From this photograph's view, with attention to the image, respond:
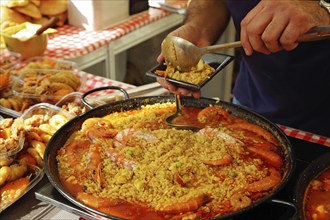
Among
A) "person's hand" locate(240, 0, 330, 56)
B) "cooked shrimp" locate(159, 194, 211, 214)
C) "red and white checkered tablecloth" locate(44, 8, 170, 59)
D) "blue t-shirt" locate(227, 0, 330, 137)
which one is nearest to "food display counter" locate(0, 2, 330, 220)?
"red and white checkered tablecloth" locate(44, 8, 170, 59)

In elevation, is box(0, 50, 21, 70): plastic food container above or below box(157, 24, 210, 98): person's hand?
below

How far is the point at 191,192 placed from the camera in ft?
3.61

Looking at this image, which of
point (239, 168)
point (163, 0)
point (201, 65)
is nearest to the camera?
point (239, 168)

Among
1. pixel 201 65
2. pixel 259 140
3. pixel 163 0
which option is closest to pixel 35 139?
pixel 201 65

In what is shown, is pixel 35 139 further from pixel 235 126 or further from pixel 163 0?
pixel 163 0

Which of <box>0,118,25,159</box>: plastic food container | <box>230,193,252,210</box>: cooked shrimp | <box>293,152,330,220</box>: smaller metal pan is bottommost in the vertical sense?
<box>0,118,25,159</box>: plastic food container

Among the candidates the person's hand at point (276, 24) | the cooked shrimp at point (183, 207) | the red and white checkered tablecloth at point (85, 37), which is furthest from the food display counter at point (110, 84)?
the person's hand at point (276, 24)

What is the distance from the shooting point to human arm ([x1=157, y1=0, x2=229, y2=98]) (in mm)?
1773

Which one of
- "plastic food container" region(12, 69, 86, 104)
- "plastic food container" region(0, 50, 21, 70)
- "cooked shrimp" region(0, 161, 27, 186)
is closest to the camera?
"cooked shrimp" region(0, 161, 27, 186)

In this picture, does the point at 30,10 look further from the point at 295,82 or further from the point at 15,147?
the point at 295,82

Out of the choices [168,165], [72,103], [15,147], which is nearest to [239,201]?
[168,165]

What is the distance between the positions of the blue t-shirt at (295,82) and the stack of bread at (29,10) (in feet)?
4.22

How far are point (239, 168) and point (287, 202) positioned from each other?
21cm

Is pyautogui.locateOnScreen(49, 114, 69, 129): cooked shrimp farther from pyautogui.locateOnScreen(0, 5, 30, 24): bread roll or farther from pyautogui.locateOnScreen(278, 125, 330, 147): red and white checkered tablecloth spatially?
pyautogui.locateOnScreen(0, 5, 30, 24): bread roll
